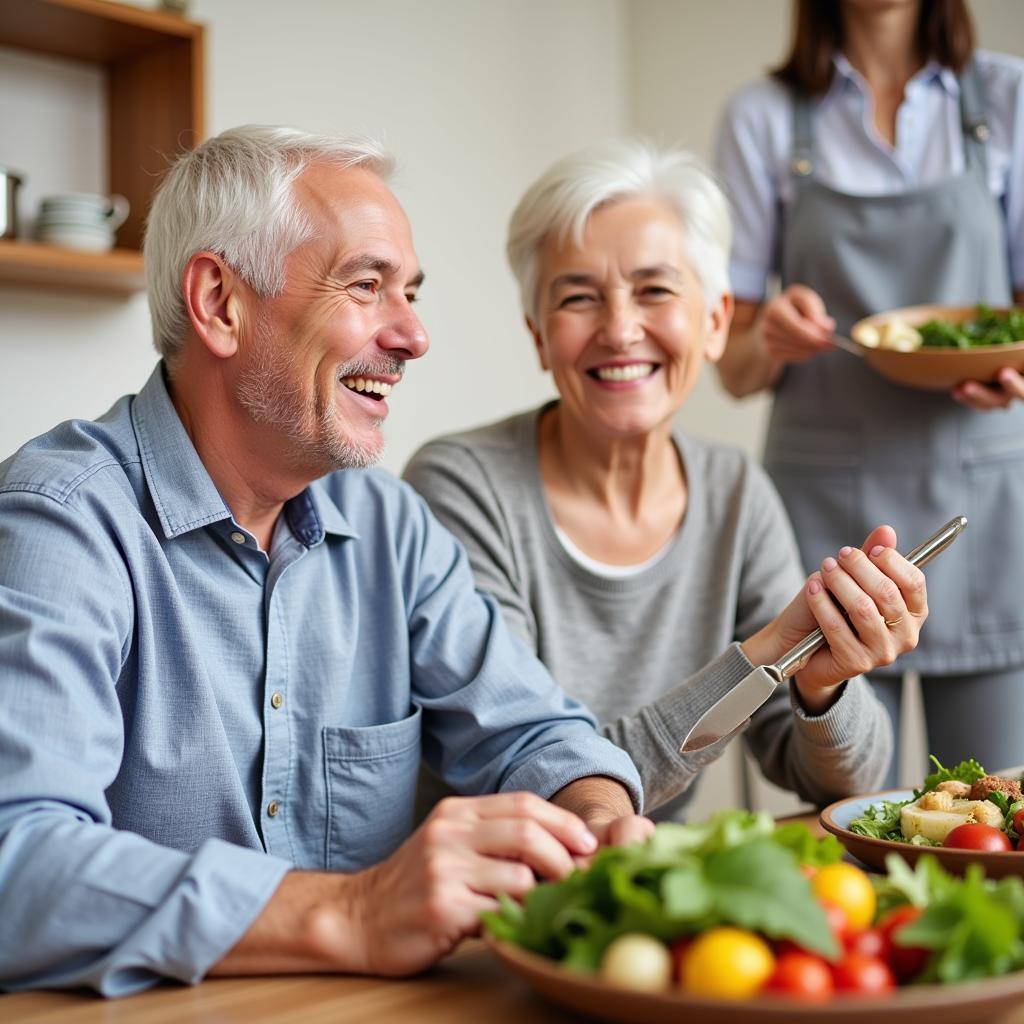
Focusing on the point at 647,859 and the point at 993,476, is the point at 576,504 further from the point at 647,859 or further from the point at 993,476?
the point at 647,859

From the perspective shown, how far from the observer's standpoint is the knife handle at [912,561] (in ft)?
4.40

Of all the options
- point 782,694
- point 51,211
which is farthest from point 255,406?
point 51,211

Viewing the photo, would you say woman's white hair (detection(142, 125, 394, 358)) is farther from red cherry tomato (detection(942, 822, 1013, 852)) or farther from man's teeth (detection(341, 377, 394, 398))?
red cherry tomato (detection(942, 822, 1013, 852))

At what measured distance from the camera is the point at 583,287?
1915 millimetres

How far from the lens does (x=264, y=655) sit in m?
1.37

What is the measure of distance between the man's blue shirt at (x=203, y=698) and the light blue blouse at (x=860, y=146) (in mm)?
1083

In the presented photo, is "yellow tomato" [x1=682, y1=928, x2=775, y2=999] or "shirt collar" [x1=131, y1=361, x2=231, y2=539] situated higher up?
"shirt collar" [x1=131, y1=361, x2=231, y2=539]

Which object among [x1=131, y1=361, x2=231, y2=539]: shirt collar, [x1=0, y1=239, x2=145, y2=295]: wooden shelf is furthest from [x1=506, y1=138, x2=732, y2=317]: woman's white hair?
[x1=0, y1=239, x2=145, y2=295]: wooden shelf

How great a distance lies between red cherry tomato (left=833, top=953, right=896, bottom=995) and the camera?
751mm

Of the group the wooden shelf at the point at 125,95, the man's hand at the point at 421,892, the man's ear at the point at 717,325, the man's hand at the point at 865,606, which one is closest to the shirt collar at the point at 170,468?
the man's hand at the point at 421,892

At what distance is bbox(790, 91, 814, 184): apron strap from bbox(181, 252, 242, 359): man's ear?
1.27 meters

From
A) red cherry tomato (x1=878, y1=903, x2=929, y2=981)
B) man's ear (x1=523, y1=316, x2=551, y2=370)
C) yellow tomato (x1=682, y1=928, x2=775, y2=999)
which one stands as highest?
man's ear (x1=523, y1=316, x2=551, y2=370)

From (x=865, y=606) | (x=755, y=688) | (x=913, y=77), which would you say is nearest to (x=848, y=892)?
(x=755, y=688)

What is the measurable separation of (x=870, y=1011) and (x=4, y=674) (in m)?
0.70
